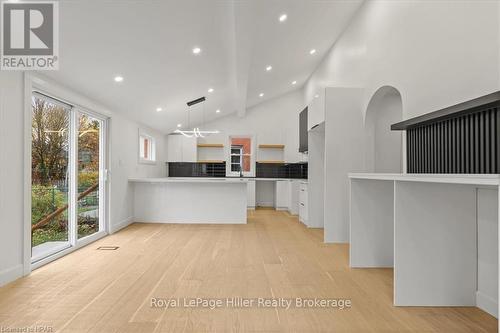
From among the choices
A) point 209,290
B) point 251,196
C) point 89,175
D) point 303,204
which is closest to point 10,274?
point 209,290

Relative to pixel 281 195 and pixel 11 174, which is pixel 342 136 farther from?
pixel 281 195

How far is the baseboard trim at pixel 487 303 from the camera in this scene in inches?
90.4

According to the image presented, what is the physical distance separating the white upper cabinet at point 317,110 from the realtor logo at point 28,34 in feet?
10.8

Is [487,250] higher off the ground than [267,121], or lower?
lower

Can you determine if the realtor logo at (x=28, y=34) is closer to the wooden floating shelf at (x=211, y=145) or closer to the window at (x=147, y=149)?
the window at (x=147, y=149)

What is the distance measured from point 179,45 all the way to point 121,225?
3.30 m

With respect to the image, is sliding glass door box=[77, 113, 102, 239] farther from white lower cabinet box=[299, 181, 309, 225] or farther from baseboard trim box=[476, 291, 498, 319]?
baseboard trim box=[476, 291, 498, 319]

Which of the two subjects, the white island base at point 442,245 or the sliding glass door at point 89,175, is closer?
the white island base at point 442,245

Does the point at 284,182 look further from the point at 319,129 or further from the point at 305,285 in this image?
the point at 305,285

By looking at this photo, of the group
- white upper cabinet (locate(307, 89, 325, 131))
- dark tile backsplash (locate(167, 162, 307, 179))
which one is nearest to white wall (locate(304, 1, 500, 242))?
white upper cabinet (locate(307, 89, 325, 131))

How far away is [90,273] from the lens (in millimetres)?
3217

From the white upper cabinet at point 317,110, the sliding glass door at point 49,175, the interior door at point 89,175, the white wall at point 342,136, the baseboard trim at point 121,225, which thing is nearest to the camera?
the sliding glass door at point 49,175

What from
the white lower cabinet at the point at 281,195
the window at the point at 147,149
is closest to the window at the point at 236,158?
the white lower cabinet at the point at 281,195

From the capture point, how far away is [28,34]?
2.89 metres
